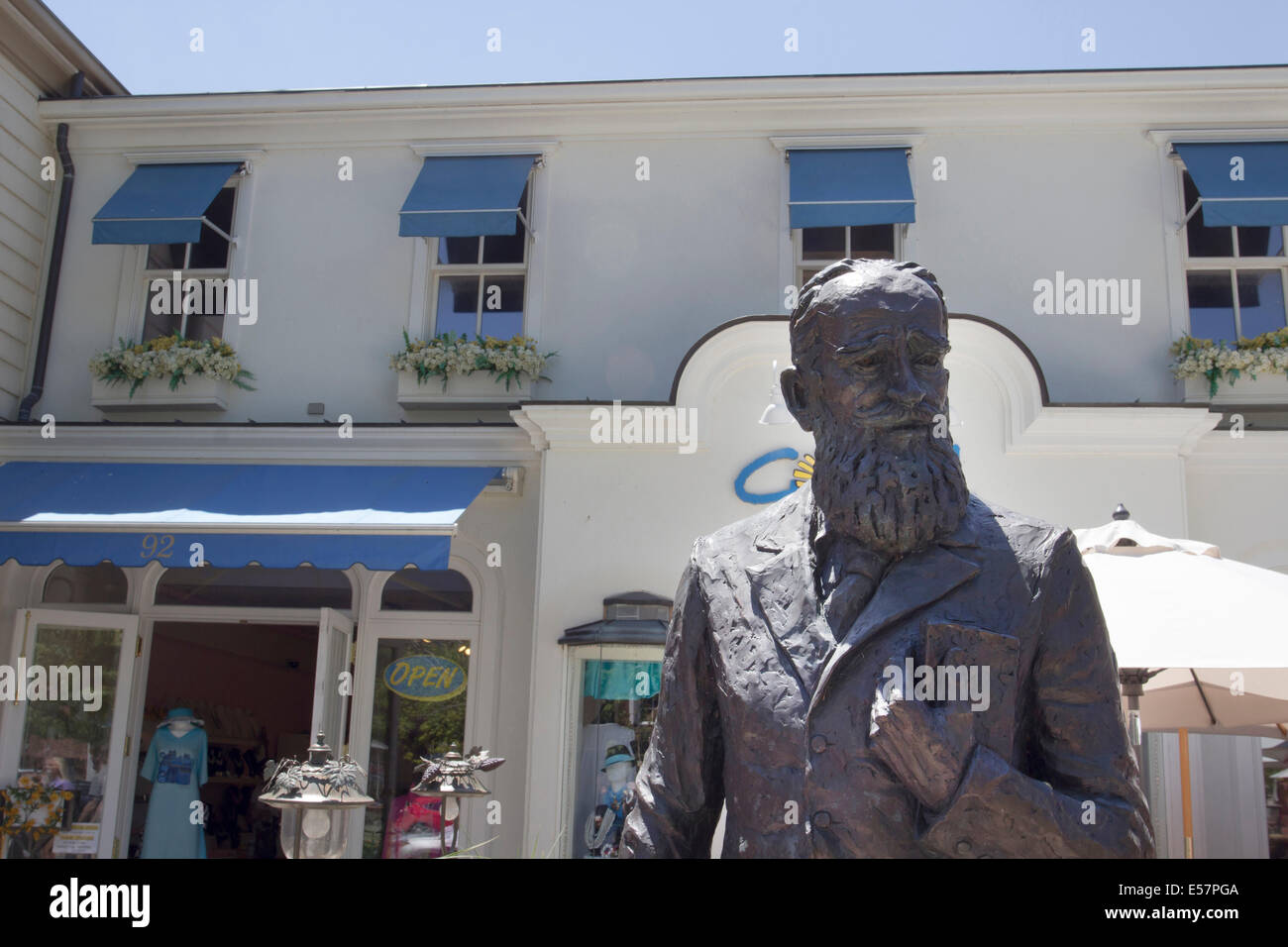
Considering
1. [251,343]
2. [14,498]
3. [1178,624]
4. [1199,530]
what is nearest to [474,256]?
[251,343]

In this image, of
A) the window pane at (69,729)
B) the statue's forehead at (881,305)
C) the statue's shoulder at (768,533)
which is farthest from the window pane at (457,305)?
the statue's forehead at (881,305)

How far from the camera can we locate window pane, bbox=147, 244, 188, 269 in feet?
37.3

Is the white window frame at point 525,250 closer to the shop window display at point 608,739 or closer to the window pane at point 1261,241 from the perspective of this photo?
the shop window display at point 608,739

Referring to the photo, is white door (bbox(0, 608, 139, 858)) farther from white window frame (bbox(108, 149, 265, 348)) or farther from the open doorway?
white window frame (bbox(108, 149, 265, 348))

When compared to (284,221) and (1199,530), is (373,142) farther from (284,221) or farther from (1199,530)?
(1199,530)

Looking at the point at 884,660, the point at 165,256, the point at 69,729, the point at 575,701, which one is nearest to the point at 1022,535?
the point at 884,660

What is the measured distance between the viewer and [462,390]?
405 inches

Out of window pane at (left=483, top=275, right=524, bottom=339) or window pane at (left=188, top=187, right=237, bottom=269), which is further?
window pane at (left=188, top=187, right=237, bottom=269)

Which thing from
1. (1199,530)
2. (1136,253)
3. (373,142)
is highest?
(373,142)

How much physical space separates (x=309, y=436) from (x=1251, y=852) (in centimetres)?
847

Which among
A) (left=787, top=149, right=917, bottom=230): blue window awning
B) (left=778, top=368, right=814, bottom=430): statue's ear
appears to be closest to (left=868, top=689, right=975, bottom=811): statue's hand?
(left=778, top=368, right=814, bottom=430): statue's ear

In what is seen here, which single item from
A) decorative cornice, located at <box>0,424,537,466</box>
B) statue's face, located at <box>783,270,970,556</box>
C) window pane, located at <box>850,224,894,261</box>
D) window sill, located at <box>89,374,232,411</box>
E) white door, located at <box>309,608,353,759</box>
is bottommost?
white door, located at <box>309,608,353,759</box>

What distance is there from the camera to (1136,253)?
1009 centimetres

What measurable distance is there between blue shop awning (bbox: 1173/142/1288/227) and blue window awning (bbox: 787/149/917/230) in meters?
2.41
